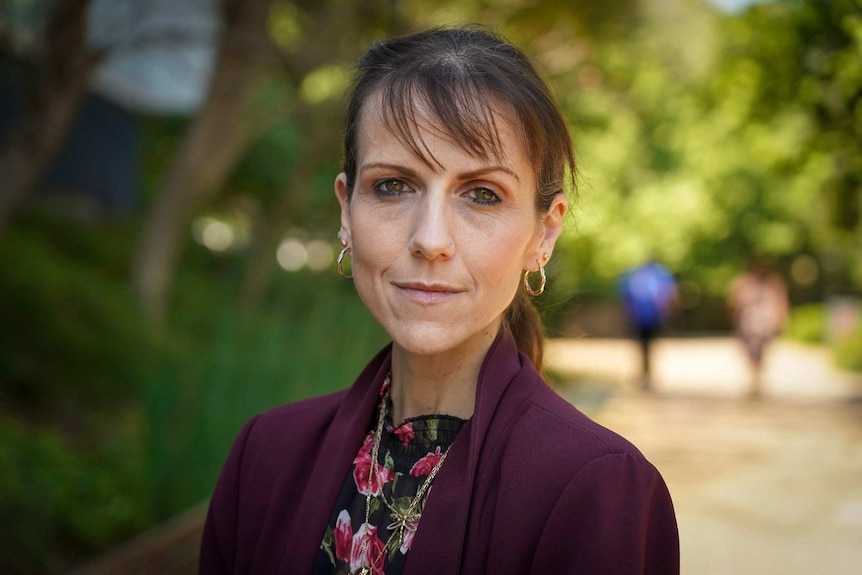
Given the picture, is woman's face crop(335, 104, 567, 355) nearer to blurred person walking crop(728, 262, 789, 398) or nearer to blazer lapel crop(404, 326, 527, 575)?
blazer lapel crop(404, 326, 527, 575)

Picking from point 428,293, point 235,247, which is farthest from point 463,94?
point 235,247

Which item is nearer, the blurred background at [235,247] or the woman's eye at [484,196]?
the woman's eye at [484,196]

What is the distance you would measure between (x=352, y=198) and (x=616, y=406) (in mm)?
9157

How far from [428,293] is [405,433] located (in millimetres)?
292

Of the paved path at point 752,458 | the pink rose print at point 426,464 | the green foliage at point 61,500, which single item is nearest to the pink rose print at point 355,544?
the pink rose print at point 426,464

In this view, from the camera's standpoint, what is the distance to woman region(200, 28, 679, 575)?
1.43 m

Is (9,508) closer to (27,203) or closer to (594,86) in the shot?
(27,203)

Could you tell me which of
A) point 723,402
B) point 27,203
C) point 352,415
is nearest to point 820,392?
point 723,402

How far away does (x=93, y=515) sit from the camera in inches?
180

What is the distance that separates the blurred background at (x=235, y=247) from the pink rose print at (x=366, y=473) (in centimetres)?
66

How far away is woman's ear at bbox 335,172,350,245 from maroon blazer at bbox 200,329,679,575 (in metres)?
0.30

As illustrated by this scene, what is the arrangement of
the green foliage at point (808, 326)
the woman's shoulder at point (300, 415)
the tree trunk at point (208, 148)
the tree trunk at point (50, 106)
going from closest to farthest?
1. the woman's shoulder at point (300, 415)
2. the tree trunk at point (50, 106)
3. the tree trunk at point (208, 148)
4. the green foliage at point (808, 326)

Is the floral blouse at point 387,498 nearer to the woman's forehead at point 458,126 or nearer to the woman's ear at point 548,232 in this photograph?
the woman's ear at point 548,232

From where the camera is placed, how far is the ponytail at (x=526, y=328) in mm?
1911
